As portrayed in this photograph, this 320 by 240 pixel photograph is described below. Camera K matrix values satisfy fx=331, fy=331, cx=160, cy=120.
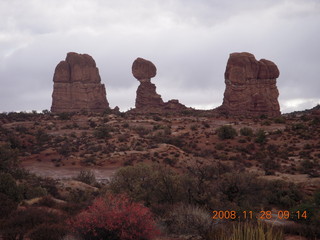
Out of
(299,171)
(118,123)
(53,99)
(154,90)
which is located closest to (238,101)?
(154,90)

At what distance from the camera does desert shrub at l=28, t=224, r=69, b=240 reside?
673 centimetres

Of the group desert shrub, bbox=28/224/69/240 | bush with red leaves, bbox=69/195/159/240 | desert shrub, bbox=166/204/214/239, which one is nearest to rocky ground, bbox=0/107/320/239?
desert shrub, bbox=166/204/214/239

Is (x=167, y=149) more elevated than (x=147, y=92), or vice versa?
(x=147, y=92)

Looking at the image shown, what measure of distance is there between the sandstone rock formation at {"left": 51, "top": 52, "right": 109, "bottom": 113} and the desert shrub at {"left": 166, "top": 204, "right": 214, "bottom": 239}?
6294 centimetres

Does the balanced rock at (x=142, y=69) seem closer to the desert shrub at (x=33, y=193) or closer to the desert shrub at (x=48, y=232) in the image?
the desert shrub at (x=33, y=193)

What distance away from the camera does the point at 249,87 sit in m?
66.2

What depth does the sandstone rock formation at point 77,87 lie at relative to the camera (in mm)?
69856

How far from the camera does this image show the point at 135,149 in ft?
100

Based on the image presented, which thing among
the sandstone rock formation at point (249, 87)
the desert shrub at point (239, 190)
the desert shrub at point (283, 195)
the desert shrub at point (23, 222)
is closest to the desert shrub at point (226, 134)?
the desert shrub at point (283, 195)

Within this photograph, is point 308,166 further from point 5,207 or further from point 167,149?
point 5,207

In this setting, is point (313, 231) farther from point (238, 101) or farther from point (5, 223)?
point (238, 101)

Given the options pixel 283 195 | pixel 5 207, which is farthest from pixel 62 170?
pixel 283 195

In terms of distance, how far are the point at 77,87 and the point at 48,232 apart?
66153 millimetres

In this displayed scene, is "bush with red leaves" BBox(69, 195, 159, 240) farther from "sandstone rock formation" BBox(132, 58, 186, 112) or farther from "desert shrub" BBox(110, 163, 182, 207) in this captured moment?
"sandstone rock formation" BBox(132, 58, 186, 112)
